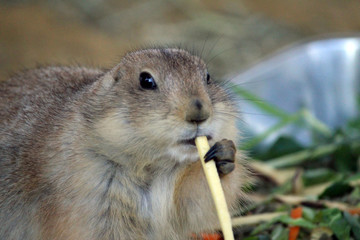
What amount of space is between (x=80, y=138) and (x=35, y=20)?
6.44 meters

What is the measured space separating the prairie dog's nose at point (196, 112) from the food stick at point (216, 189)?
0.32ft

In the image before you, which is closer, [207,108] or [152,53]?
[207,108]

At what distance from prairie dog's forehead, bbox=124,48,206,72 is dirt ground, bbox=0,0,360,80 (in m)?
4.79

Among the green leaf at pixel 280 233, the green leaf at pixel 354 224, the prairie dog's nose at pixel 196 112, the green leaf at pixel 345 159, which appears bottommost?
the green leaf at pixel 354 224

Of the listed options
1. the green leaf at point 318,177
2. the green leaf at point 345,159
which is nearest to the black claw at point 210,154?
the green leaf at point 318,177

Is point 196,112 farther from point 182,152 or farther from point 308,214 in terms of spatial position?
point 308,214

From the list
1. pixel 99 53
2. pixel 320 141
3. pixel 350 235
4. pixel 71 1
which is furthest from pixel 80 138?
pixel 71 1

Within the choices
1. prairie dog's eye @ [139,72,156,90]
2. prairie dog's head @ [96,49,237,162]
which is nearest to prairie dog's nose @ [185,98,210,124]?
prairie dog's head @ [96,49,237,162]

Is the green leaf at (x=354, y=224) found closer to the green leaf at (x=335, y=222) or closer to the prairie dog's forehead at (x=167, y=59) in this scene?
the green leaf at (x=335, y=222)

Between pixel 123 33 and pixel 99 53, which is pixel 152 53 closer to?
pixel 99 53

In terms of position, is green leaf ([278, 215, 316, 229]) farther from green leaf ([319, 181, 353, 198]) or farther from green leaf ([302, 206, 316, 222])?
green leaf ([319, 181, 353, 198])

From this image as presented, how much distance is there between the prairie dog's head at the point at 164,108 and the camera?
3.09 meters

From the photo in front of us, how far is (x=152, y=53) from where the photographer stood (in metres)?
3.59

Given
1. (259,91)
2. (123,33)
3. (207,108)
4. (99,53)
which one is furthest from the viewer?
(123,33)
